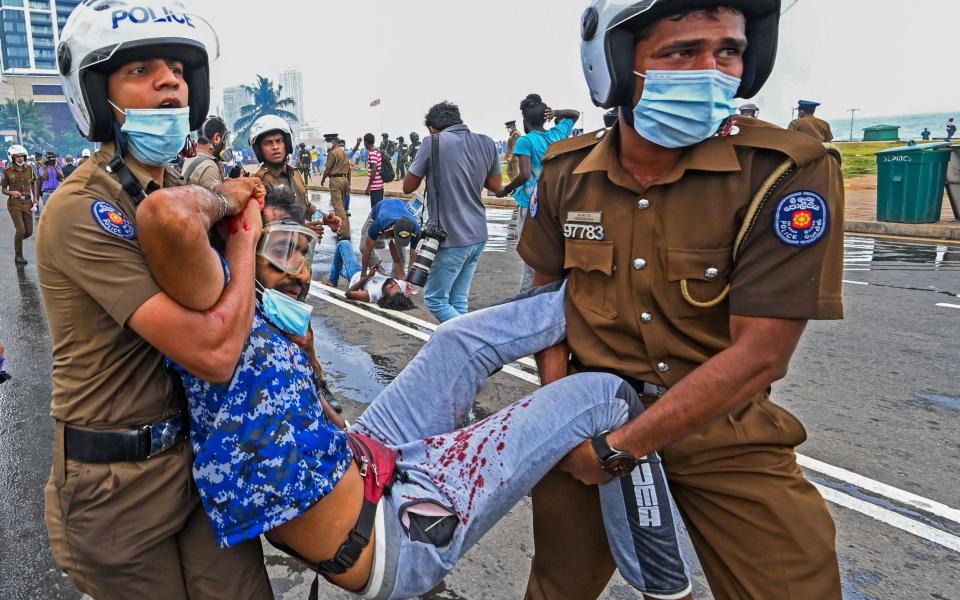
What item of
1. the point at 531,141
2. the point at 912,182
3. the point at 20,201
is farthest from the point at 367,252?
the point at 912,182

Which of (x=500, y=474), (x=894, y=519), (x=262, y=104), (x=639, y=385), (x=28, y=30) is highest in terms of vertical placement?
(x=28, y=30)

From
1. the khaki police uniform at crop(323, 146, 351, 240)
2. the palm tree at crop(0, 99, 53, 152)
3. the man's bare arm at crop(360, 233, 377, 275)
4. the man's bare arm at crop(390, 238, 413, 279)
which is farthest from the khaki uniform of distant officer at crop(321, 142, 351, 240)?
the palm tree at crop(0, 99, 53, 152)

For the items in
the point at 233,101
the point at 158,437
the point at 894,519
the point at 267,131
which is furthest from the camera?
the point at 233,101

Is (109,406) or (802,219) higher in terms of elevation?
(802,219)

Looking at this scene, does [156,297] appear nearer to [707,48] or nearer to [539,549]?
[539,549]

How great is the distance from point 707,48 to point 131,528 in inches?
67.8

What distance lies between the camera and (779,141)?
151 centimetres

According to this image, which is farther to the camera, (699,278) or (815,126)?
(815,126)

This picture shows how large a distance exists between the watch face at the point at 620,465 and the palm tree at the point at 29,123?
117209 mm

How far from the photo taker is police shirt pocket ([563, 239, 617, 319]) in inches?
68.4

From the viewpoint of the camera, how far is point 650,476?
1.57m

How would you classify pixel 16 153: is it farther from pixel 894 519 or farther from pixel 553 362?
pixel 894 519

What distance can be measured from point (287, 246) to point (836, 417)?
358 centimetres

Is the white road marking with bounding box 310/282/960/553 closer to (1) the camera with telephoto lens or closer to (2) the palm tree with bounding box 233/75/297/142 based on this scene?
(1) the camera with telephoto lens
